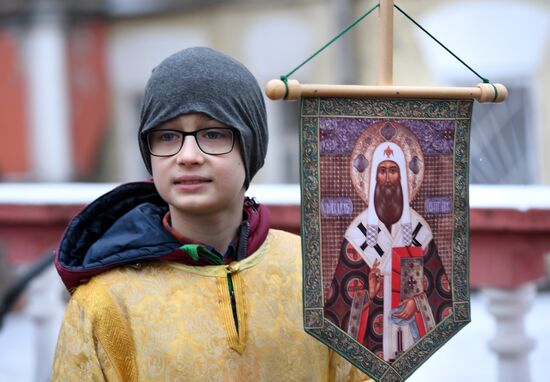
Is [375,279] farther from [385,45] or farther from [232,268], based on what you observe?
[385,45]

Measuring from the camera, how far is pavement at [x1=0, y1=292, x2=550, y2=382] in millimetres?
5289

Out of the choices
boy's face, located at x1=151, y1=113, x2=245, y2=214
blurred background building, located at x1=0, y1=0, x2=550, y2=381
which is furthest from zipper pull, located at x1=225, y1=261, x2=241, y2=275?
blurred background building, located at x1=0, y1=0, x2=550, y2=381

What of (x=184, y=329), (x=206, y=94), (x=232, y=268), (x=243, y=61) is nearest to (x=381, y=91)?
(x=206, y=94)

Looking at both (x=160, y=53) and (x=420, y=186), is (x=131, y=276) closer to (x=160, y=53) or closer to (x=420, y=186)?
(x=420, y=186)

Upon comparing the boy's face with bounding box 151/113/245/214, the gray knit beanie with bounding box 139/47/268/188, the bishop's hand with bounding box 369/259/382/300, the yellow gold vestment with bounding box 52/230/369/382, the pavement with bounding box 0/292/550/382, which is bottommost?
the pavement with bounding box 0/292/550/382

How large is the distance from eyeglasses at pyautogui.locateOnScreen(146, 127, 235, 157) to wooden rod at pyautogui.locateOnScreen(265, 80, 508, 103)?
6.5 inches

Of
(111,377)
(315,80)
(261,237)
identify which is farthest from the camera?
(315,80)

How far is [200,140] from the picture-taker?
2.04 m

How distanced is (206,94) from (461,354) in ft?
14.4

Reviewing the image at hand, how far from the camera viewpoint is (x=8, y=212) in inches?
170

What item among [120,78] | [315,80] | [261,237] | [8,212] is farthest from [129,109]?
[261,237]

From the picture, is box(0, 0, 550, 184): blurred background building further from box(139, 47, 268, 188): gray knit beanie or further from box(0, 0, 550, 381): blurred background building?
box(139, 47, 268, 188): gray knit beanie

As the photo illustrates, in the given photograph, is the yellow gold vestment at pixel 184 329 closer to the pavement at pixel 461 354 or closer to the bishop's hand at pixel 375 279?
the bishop's hand at pixel 375 279

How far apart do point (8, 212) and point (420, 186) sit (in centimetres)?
260
